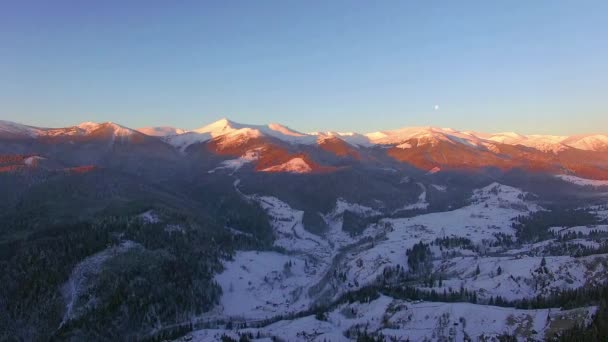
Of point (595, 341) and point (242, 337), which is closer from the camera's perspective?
point (595, 341)

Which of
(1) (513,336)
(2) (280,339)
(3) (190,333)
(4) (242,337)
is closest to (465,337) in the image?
(1) (513,336)

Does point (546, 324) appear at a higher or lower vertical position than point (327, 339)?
higher

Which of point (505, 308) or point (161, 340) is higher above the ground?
point (505, 308)

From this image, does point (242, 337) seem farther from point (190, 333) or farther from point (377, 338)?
point (377, 338)

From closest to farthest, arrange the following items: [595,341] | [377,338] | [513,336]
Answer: [595,341] < [513,336] < [377,338]

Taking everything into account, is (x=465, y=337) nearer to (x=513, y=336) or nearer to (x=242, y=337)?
(x=513, y=336)

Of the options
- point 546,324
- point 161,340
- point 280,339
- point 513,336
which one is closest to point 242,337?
point 280,339

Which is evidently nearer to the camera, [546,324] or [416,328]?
[546,324]

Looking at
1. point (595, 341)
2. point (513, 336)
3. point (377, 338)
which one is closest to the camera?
point (595, 341)
